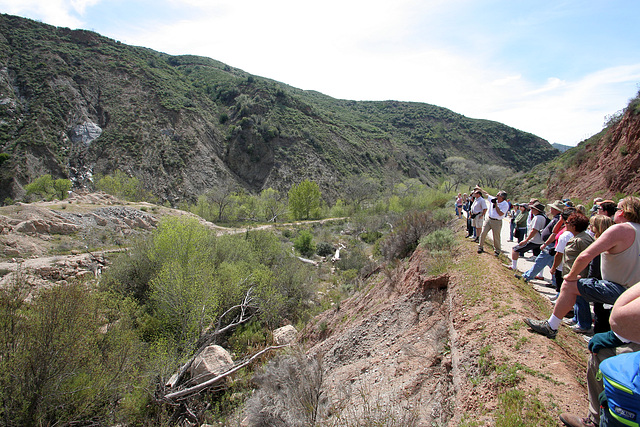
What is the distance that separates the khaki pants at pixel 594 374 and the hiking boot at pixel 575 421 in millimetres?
45

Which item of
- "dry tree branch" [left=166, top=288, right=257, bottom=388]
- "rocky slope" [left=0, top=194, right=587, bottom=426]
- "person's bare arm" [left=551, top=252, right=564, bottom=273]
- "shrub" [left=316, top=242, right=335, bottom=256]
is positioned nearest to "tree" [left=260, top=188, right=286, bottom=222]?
"shrub" [left=316, top=242, right=335, bottom=256]

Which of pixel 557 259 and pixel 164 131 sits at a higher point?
pixel 164 131

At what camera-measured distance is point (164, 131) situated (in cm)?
5222

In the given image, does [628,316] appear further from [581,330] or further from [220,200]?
[220,200]

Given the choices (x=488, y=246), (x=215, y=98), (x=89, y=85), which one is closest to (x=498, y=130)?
(x=215, y=98)

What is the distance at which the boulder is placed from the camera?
32.2 feet

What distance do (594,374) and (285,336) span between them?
8972 millimetres

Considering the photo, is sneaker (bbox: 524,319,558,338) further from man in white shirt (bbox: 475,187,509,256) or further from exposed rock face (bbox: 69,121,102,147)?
exposed rock face (bbox: 69,121,102,147)

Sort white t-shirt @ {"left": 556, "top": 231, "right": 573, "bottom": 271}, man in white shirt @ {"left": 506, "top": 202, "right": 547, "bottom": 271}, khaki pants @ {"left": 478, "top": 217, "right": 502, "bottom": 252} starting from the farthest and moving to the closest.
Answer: khaki pants @ {"left": 478, "top": 217, "right": 502, "bottom": 252}
man in white shirt @ {"left": 506, "top": 202, "right": 547, "bottom": 271}
white t-shirt @ {"left": 556, "top": 231, "right": 573, "bottom": 271}

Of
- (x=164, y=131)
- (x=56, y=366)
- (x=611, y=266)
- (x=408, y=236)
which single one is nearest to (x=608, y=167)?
(x=408, y=236)

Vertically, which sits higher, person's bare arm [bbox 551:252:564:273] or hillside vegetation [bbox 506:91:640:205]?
hillside vegetation [bbox 506:91:640:205]

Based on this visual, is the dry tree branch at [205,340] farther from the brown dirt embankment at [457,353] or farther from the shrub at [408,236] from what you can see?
the shrub at [408,236]

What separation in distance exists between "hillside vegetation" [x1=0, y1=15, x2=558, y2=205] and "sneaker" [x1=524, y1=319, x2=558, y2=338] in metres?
50.5

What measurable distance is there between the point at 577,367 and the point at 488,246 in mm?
5332
